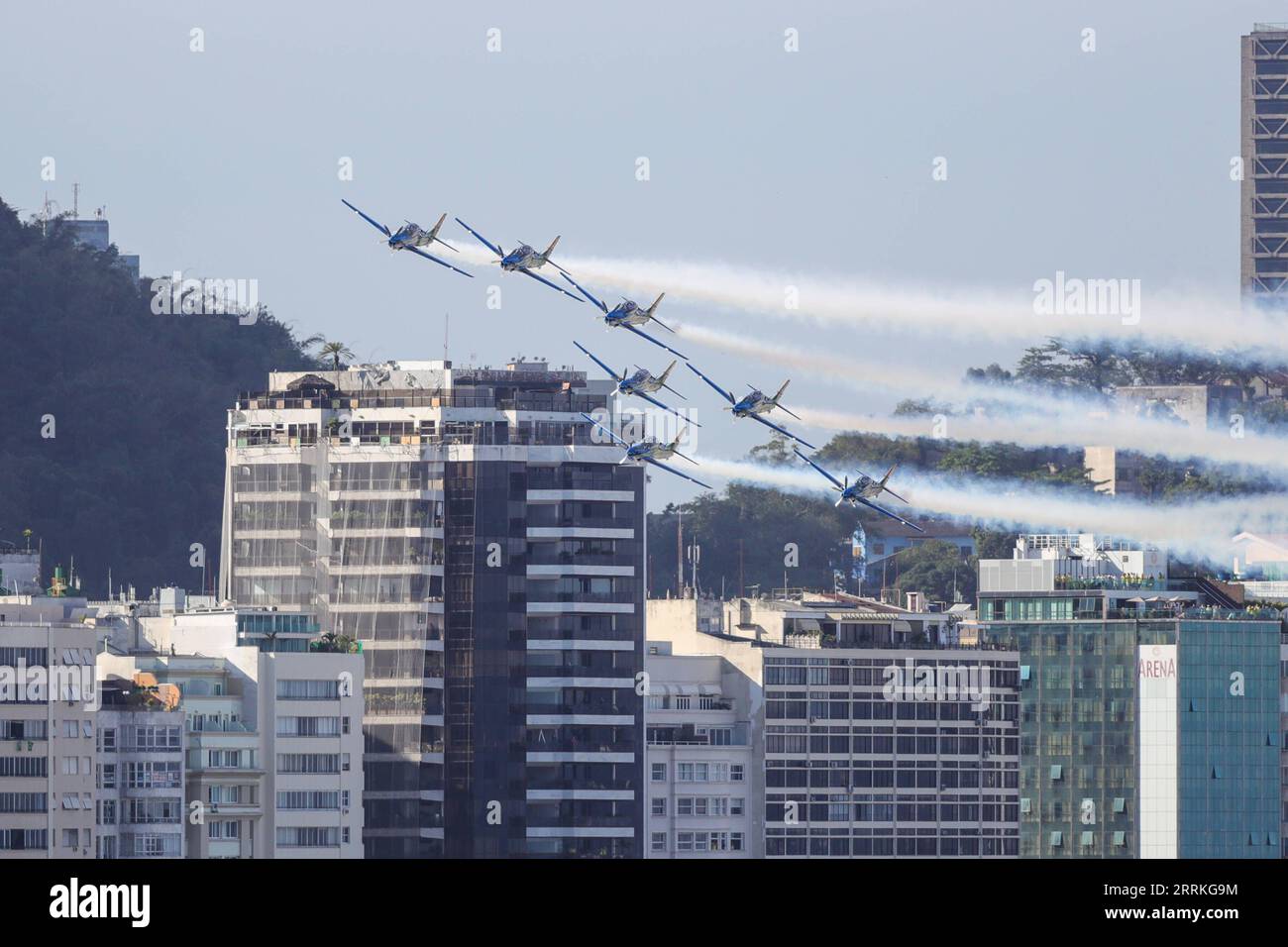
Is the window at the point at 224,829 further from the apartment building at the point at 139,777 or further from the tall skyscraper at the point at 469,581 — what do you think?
the tall skyscraper at the point at 469,581

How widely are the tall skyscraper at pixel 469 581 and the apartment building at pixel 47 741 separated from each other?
38.2m

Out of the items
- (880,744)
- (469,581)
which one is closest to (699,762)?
(880,744)

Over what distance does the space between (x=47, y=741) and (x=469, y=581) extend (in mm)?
52528

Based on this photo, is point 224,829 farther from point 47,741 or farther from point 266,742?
point 47,741

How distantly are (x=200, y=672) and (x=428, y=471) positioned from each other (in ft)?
119

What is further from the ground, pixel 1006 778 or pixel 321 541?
pixel 321 541

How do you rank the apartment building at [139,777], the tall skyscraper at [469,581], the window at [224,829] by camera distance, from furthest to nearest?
the tall skyscraper at [469,581] < the window at [224,829] < the apartment building at [139,777]

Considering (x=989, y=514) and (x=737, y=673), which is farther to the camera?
(x=989, y=514)

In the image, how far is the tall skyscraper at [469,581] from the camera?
16588cm

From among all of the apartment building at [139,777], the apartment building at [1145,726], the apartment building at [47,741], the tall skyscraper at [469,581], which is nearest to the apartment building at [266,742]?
the apartment building at [139,777]

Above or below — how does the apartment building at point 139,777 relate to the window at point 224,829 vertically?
above
